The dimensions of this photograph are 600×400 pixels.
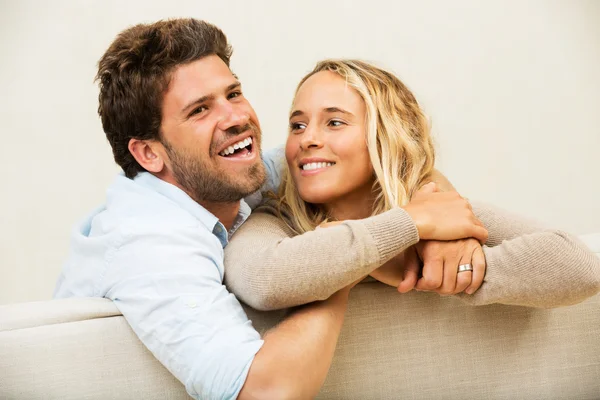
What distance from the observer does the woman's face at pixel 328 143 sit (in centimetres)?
214

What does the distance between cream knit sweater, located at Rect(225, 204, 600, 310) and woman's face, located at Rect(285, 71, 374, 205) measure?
465 mm

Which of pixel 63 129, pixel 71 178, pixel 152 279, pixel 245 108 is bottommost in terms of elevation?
pixel 71 178

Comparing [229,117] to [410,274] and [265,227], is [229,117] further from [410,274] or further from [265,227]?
[410,274]

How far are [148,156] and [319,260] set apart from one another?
78cm

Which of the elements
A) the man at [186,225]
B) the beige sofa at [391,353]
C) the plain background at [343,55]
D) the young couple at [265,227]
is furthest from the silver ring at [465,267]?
the plain background at [343,55]

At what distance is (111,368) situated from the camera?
63.1 inches

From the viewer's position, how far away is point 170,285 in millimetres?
1610

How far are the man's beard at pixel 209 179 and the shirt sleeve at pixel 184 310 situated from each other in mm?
378

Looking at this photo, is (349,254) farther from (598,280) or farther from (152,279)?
(598,280)

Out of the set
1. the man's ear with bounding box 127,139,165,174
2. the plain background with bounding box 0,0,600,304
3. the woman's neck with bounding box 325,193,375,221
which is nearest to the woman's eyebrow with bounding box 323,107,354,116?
the woman's neck with bounding box 325,193,375,221

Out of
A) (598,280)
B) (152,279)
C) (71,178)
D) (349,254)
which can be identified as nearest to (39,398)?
(152,279)

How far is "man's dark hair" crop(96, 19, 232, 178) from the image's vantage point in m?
2.11

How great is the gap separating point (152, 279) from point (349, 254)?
0.43 meters

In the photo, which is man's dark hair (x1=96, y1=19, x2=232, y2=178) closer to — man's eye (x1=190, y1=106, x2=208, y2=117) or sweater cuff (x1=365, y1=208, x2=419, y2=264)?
man's eye (x1=190, y1=106, x2=208, y2=117)
